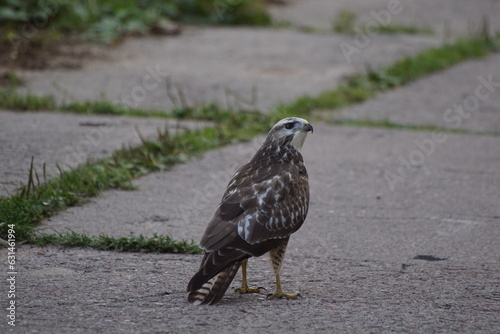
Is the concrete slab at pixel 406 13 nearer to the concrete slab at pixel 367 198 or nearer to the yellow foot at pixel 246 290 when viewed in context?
the concrete slab at pixel 367 198

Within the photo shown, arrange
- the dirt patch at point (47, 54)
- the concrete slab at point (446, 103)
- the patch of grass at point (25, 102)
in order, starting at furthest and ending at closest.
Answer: the dirt patch at point (47, 54) → the concrete slab at point (446, 103) → the patch of grass at point (25, 102)

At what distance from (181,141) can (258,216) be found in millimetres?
2966

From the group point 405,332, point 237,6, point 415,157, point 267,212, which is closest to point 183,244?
point 267,212

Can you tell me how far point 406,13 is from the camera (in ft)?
45.9

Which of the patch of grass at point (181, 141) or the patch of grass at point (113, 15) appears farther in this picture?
the patch of grass at point (113, 15)

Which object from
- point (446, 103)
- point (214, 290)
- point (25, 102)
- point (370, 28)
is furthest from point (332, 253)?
point (370, 28)

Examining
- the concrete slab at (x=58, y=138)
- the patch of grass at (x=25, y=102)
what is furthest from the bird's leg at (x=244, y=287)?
the patch of grass at (x=25, y=102)

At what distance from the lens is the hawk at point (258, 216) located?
452cm

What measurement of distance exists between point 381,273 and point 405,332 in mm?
970

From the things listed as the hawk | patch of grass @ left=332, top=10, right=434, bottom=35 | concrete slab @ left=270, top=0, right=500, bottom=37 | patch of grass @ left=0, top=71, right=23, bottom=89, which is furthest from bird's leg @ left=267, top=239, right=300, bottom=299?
concrete slab @ left=270, top=0, right=500, bottom=37

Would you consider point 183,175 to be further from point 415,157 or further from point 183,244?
point 415,157

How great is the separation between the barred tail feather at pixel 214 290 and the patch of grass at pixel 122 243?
88 centimetres

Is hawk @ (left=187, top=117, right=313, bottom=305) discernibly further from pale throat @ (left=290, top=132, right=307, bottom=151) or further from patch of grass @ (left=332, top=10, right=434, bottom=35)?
patch of grass @ (left=332, top=10, right=434, bottom=35)

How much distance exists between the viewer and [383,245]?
569 cm
